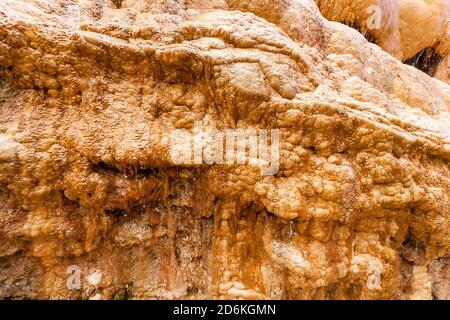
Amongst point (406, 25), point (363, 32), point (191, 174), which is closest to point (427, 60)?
point (406, 25)

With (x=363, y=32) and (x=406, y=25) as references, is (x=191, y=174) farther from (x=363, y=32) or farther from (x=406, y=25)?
(x=406, y=25)

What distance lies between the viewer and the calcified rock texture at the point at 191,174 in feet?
6.66

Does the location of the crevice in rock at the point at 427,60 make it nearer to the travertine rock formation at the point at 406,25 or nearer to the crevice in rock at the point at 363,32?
the travertine rock formation at the point at 406,25

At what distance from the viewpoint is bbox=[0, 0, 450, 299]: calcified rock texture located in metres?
2.03

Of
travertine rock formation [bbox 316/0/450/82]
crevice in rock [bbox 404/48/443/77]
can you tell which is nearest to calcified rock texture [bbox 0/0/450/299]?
travertine rock formation [bbox 316/0/450/82]

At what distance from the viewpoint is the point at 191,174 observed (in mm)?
2332

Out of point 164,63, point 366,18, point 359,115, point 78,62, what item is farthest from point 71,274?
point 366,18

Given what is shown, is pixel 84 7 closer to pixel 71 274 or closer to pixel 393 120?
pixel 71 274

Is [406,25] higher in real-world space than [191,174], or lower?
higher

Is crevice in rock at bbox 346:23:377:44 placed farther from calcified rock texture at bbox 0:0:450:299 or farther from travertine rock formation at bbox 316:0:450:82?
calcified rock texture at bbox 0:0:450:299

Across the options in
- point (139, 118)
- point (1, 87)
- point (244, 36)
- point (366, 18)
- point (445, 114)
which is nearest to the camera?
point (1, 87)

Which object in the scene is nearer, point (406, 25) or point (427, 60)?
point (406, 25)

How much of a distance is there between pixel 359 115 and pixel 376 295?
5.13 ft

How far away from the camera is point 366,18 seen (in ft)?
16.5
